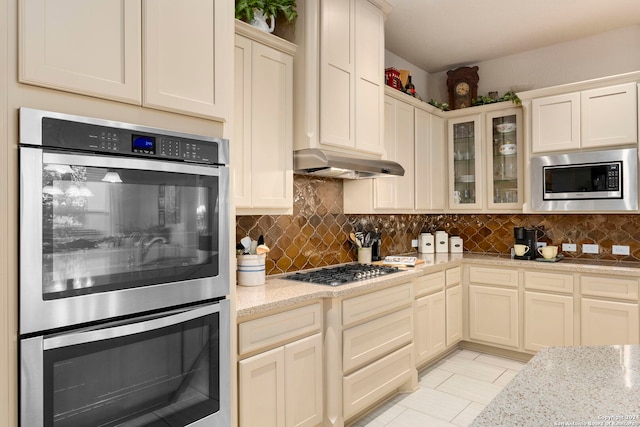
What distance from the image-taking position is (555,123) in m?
3.56

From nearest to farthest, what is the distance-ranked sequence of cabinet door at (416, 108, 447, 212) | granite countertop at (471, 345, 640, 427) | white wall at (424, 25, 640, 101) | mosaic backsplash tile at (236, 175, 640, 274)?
granite countertop at (471, 345, 640, 427) < mosaic backsplash tile at (236, 175, 640, 274) < white wall at (424, 25, 640, 101) < cabinet door at (416, 108, 447, 212)

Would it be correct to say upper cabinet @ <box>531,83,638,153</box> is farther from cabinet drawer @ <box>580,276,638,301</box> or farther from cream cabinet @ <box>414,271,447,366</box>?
cream cabinet @ <box>414,271,447,366</box>

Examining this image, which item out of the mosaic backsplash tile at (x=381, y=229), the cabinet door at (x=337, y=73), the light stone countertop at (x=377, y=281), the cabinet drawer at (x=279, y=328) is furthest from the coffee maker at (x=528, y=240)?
the cabinet drawer at (x=279, y=328)

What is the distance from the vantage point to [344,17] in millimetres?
2801

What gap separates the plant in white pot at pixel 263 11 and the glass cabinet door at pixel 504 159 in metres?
2.41

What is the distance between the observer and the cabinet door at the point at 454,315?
12.1 feet

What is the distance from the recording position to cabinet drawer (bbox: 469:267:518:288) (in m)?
3.64

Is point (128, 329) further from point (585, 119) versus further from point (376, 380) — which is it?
point (585, 119)

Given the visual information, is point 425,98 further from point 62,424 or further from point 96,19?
point 62,424

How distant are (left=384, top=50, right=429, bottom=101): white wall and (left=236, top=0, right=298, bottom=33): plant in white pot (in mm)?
1709

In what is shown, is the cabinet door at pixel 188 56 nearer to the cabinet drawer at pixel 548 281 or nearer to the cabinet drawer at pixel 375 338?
the cabinet drawer at pixel 375 338

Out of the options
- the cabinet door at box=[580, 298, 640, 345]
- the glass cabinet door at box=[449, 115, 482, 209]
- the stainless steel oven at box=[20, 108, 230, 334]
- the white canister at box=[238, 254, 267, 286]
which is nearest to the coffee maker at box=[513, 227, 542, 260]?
the glass cabinet door at box=[449, 115, 482, 209]

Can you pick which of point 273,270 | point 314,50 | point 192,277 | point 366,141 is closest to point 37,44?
point 192,277

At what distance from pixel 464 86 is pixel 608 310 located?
2.47m
